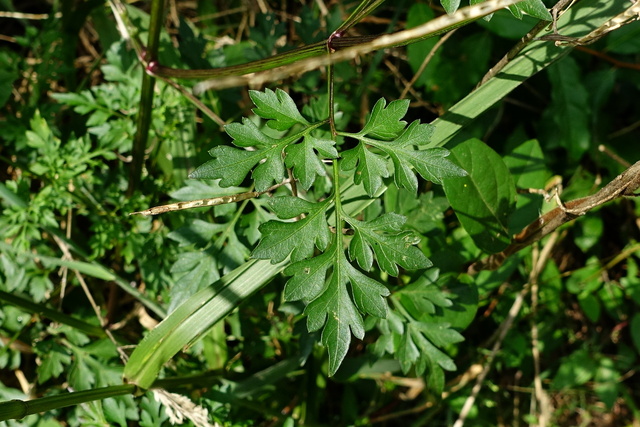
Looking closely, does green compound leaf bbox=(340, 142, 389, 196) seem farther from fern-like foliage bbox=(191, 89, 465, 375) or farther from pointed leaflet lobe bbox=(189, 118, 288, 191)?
pointed leaflet lobe bbox=(189, 118, 288, 191)

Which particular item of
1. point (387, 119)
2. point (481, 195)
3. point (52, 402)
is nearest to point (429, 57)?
point (481, 195)

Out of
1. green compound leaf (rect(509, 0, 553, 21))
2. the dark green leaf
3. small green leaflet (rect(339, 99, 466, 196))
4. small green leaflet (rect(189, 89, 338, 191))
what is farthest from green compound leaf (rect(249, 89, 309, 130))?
green compound leaf (rect(509, 0, 553, 21))

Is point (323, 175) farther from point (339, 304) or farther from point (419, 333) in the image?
point (419, 333)

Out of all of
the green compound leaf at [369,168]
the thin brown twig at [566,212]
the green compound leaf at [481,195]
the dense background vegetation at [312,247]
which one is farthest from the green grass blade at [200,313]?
the thin brown twig at [566,212]

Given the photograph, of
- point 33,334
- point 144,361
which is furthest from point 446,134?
point 33,334

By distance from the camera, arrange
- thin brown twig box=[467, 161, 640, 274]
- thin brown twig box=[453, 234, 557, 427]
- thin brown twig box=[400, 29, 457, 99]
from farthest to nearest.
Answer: thin brown twig box=[453, 234, 557, 427] → thin brown twig box=[400, 29, 457, 99] → thin brown twig box=[467, 161, 640, 274]

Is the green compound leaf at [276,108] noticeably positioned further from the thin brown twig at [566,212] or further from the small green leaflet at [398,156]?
the thin brown twig at [566,212]
